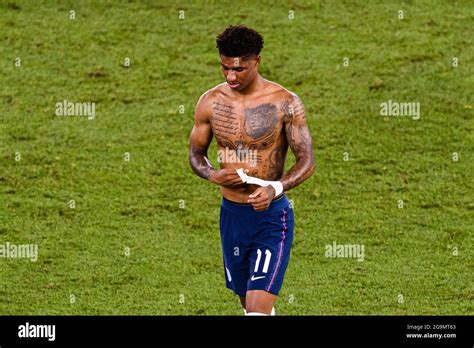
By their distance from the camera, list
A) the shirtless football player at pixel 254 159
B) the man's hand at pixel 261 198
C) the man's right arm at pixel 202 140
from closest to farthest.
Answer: the man's hand at pixel 261 198, the shirtless football player at pixel 254 159, the man's right arm at pixel 202 140

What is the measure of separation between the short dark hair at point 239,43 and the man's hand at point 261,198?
4.00 ft

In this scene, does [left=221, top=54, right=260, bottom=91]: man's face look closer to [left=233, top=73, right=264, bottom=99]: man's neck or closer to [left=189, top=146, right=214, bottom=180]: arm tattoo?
[left=233, top=73, right=264, bottom=99]: man's neck

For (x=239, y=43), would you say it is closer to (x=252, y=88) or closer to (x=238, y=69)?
(x=238, y=69)

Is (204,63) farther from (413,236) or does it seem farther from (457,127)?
(413,236)

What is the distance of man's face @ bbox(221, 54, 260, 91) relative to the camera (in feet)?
38.2

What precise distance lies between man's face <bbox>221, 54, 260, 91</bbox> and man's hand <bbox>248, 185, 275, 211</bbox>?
1.00 metres

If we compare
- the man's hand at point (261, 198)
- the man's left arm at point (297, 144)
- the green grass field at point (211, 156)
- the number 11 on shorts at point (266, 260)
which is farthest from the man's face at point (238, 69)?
the green grass field at point (211, 156)

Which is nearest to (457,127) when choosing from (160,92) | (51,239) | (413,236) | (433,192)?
(433,192)

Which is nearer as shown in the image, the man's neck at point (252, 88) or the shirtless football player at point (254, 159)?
the shirtless football player at point (254, 159)

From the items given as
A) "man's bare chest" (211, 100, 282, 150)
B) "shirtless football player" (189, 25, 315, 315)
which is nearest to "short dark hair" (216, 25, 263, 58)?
"shirtless football player" (189, 25, 315, 315)

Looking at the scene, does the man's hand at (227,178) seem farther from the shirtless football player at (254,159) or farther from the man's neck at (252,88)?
the man's neck at (252,88)

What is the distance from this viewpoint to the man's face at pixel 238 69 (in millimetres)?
11633

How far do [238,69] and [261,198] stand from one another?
121 cm

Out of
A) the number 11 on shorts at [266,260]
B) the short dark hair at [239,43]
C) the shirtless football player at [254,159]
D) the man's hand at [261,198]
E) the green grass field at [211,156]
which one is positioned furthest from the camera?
the green grass field at [211,156]
